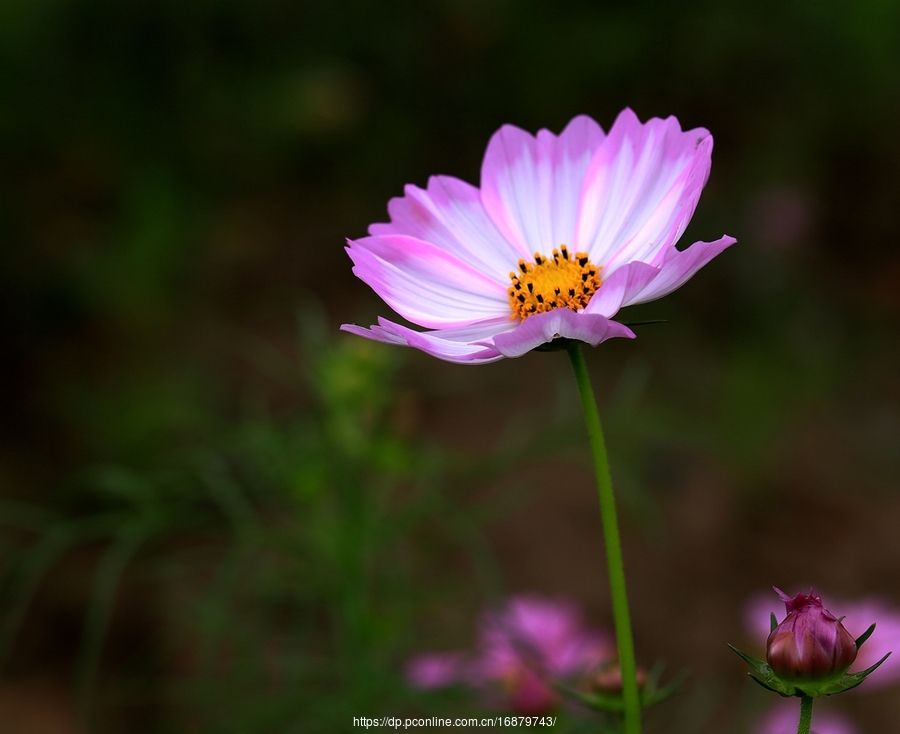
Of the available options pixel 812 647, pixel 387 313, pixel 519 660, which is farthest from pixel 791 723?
pixel 387 313

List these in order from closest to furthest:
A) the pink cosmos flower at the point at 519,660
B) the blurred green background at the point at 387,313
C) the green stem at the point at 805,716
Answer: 1. the green stem at the point at 805,716
2. the pink cosmos flower at the point at 519,660
3. the blurred green background at the point at 387,313

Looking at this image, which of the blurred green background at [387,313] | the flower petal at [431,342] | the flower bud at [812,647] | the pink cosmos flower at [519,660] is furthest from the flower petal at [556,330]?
the blurred green background at [387,313]

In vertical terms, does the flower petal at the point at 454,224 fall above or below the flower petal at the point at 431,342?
above

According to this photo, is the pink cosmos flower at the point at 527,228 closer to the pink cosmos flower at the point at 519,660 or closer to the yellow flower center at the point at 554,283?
the yellow flower center at the point at 554,283

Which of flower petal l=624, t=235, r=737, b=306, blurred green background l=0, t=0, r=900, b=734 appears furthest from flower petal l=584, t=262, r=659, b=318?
blurred green background l=0, t=0, r=900, b=734

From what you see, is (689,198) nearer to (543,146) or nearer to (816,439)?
(543,146)

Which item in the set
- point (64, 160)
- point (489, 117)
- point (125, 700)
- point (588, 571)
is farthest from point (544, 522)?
point (64, 160)

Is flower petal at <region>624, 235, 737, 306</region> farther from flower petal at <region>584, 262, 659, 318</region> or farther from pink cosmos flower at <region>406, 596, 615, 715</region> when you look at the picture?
pink cosmos flower at <region>406, 596, 615, 715</region>
